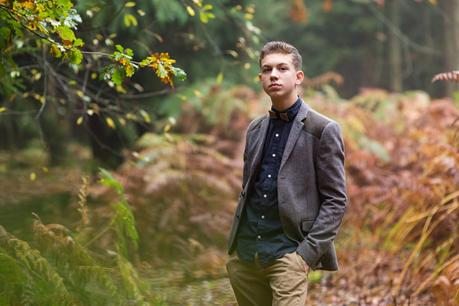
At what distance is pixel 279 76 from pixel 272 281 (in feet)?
3.42

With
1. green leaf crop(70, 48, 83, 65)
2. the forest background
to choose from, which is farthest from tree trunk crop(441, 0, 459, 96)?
green leaf crop(70, 48, 83, 65)

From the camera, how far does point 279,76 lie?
10.6ft

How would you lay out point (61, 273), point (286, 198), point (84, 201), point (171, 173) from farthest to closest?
point (171, 173) < point (84, 201) < point (61, 273) < point (286, 198)

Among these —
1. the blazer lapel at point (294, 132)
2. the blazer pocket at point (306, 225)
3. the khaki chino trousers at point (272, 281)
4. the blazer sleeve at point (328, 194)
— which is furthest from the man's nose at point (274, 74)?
the khaki chino trousers at point (272, 281)

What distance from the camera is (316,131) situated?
3207mm

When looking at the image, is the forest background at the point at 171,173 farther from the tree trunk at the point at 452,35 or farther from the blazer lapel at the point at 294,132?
the blazer lapel at the point at 294,132

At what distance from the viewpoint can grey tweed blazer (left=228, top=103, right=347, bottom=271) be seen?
3.12 m

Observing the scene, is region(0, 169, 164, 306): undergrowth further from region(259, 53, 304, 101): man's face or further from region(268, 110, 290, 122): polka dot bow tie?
region(259, 53, 304, 101): man's face

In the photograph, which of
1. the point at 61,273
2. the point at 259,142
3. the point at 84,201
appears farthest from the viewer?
the point at 84,201

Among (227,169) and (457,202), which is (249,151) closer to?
(457,202)

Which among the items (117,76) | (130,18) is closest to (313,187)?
(117,76)

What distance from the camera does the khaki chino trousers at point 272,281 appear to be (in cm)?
309

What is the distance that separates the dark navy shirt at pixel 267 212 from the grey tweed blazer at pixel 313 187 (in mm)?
65

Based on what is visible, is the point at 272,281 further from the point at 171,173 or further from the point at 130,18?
the point at 171,173
